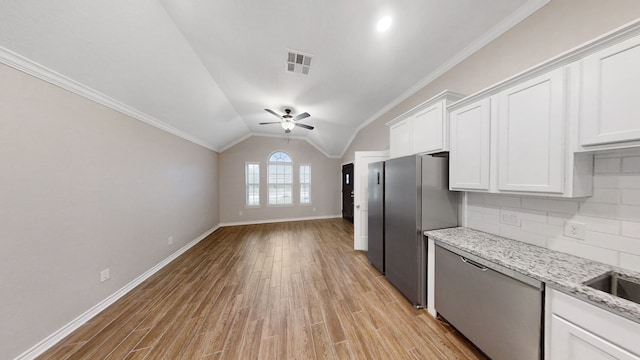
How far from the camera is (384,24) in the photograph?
6.14ft

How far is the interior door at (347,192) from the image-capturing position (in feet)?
19.0

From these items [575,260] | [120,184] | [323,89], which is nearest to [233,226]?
[120,184]

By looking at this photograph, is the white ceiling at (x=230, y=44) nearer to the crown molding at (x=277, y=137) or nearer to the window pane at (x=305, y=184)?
the crown molding at (x=277, y=137)

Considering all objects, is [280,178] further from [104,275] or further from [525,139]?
[525,139]

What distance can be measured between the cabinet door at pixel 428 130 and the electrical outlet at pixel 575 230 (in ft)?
3.47

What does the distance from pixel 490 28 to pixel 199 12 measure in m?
2.99

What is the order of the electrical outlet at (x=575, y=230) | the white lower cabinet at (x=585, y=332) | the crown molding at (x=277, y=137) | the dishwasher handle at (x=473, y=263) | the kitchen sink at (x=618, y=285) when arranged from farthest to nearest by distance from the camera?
1. the crown molding at (x=277, y=137)
2. the dishwasher handle at (x=473, y=263)
3. the electrical outlet at (x=575, y=230)
4. the kitchen sink at (x=618, y=285)
5. the white lower cabinet at (x=585, y=332)

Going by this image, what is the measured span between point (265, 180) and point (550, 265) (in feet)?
19.5

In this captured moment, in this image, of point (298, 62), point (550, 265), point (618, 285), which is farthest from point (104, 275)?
point (618, 285)

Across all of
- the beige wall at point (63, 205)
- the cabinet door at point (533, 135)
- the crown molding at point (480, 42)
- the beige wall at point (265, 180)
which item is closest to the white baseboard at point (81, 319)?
the beige wall at point (63, 205)

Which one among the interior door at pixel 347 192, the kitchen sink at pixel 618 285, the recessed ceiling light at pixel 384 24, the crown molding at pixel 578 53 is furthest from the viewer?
the interior door at pixel 347 192

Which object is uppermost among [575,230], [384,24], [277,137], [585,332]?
[384,24]

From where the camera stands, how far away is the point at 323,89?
10.3 feet

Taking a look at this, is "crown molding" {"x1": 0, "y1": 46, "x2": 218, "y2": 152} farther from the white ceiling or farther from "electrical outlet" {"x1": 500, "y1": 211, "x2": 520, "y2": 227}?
"electrical outlet" {"x1": 500, "y1": 211, "x2": 520, "y2": 227}
